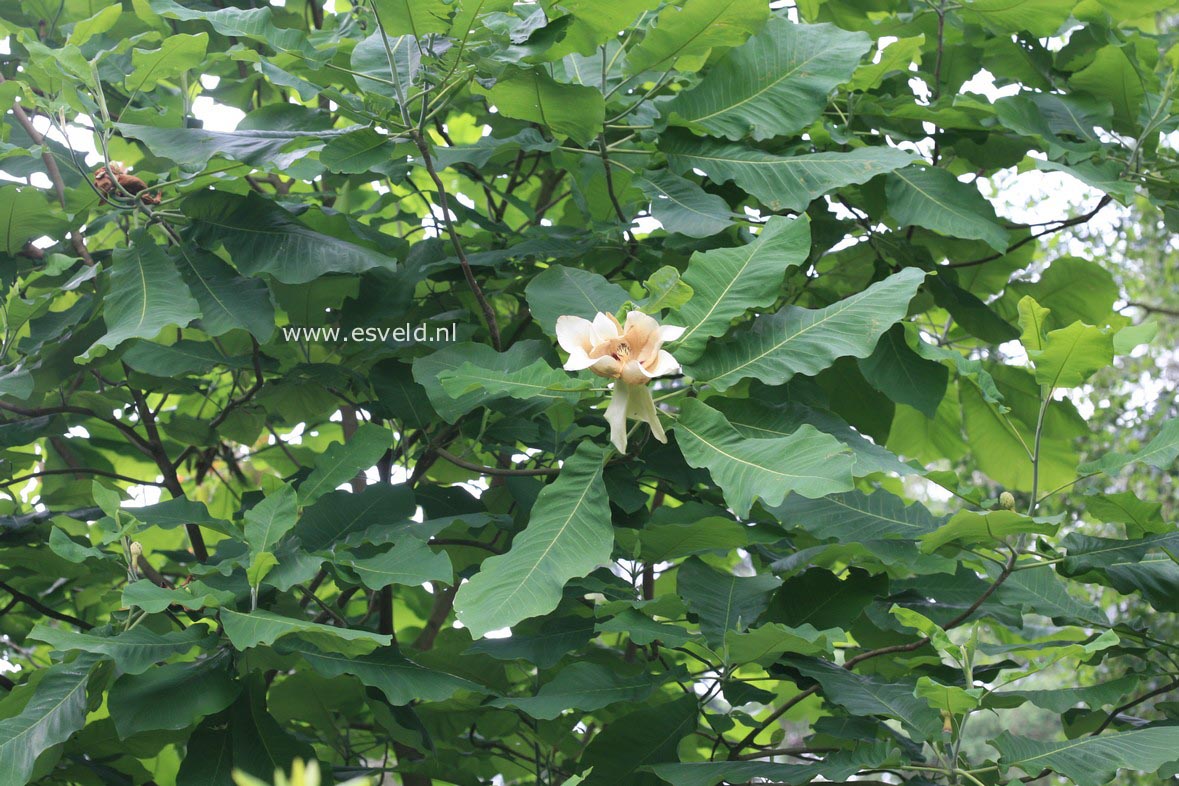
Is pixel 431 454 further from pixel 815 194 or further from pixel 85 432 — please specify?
pixel 85 432

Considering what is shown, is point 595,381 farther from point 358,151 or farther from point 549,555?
point 358,151

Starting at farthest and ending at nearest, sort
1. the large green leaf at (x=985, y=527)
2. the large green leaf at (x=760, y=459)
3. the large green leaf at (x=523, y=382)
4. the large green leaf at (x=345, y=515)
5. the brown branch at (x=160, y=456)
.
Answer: the brown branch at (x=160, y=456)
the large green leaf at (x=345, y=515)
the large green leaf at (x=985, y=527)
the large green leaf at (x=523, y=382)
the large green leaf at (x=760, y=459)

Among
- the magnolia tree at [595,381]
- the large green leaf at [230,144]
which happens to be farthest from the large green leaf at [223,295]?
the large green leaf at [230,144]

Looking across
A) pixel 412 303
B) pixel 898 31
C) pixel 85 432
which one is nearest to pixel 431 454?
pixel 412 303

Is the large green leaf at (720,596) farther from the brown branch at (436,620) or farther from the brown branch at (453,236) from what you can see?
the brown branch at (436,620)

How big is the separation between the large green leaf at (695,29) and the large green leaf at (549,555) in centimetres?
64

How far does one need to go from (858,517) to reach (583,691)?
0.44 metres

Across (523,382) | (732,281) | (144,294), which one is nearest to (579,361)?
(523,382)

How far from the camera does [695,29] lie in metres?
1.52

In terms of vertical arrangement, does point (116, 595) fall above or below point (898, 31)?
below

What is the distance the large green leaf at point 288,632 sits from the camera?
120 centimetres

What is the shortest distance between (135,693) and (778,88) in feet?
3.88

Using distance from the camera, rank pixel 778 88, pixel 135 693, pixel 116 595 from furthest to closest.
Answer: pixel 116 595
pixel 778 88
pixel 135 693

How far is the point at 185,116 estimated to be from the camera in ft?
5.90
